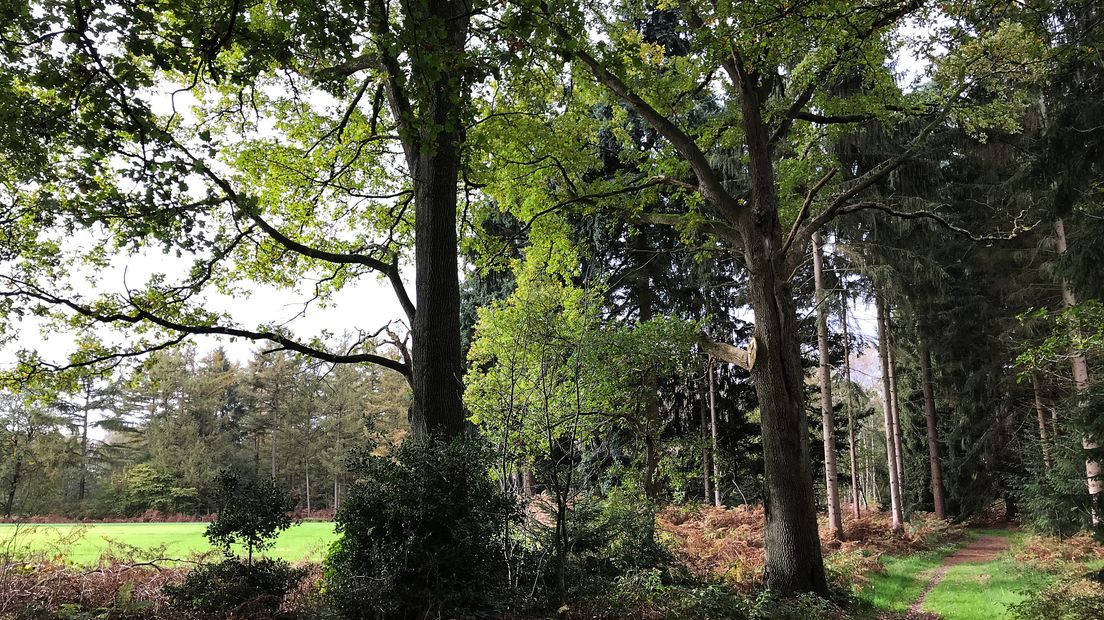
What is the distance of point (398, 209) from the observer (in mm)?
10555

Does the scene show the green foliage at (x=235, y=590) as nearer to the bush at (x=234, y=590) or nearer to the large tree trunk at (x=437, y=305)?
the bush at (x=234, y=590)

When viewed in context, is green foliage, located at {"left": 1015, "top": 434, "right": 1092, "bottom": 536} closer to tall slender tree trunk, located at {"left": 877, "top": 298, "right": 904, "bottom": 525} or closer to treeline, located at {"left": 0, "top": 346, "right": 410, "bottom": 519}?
tall slender tree trunk, located at {"left": 877, "top": 298, "right": 904, "bottom": 525}

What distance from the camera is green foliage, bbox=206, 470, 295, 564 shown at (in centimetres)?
665

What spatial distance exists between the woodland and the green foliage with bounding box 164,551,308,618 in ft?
0.11

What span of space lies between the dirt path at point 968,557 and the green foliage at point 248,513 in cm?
799

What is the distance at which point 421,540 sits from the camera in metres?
5.62

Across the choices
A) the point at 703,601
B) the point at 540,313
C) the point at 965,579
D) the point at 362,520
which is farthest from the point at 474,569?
the point at 965,579

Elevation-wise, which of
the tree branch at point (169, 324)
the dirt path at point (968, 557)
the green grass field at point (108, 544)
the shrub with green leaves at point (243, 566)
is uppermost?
the tree branch at point (169, 324)

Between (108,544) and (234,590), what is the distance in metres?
8.91

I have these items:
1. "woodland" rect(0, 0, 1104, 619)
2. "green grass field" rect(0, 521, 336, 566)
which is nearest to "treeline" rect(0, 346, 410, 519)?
"green grass field" rect(0, 521, 336, 566)

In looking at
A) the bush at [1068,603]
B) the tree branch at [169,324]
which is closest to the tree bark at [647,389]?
the tree branch at [169,324]

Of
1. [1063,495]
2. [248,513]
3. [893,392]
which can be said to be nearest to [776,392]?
Answer: [1063,495]

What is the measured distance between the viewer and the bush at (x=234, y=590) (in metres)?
6.11

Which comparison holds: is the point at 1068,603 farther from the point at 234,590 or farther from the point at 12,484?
the point at 12,484
